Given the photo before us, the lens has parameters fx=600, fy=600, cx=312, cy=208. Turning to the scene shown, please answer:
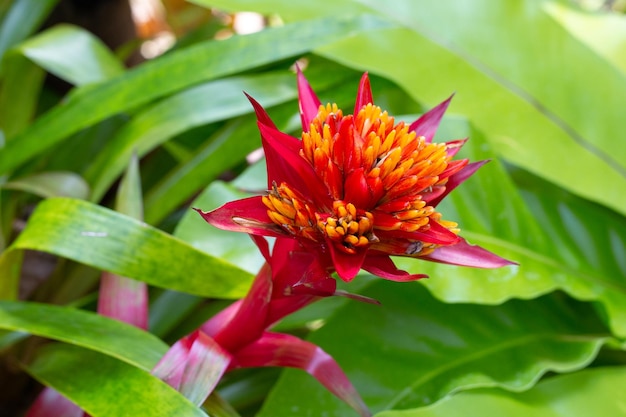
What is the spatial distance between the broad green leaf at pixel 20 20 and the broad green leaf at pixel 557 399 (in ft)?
2.55

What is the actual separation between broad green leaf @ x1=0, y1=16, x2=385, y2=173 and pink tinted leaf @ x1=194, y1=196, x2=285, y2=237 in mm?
312

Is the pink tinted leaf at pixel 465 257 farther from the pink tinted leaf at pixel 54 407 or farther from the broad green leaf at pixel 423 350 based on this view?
the pink tinted leaf at pixel 54 407

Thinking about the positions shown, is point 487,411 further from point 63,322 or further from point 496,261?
point 63,322

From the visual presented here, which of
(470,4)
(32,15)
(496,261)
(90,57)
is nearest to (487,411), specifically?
(496,261)

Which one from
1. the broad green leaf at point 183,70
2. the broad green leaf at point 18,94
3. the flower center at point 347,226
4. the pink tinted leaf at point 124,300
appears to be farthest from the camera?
the broad green leaf at point 18,94

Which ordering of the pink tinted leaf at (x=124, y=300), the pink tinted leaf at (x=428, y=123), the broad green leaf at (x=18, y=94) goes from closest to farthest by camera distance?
the pink tinted leaf at (x=428, y=123) < the pink tinted leaf at (x=124, y=300) < the broad green leaf at (x=18, y=94)

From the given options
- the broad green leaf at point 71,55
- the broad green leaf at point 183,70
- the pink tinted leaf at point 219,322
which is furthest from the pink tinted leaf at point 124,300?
the broad green leaf at point 71,55

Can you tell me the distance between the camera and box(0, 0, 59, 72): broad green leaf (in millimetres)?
877

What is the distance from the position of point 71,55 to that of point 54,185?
213mm

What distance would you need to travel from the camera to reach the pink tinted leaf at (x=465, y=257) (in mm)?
393

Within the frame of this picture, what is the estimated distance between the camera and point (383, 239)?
377 millimetres

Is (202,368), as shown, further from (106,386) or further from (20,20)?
(20,20)

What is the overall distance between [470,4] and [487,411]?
20.2 inches

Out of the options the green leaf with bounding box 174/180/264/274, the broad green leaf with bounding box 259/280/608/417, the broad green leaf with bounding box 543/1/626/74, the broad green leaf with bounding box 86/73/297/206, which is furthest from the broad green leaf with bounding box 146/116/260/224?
the broad green leaf with bounding box 543/1/626/74
